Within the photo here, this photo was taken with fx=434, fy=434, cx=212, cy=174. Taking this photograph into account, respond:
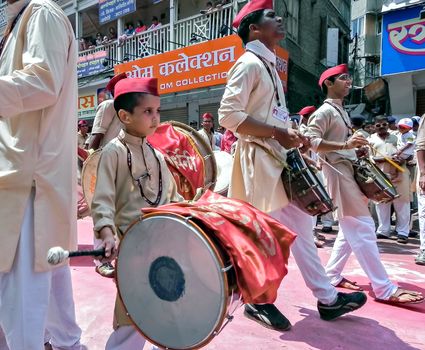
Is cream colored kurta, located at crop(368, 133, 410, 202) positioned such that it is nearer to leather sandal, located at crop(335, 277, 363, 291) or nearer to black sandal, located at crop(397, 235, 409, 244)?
black sandal, located at crop(397, 235, 409, 244)

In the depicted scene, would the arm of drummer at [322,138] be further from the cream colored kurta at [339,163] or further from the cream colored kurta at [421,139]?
the cream colored kurta at [421,139]

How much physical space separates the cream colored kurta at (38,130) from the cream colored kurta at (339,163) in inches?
82.1

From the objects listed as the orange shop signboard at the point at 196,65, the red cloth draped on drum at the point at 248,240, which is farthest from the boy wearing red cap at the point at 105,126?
the orange shop signboard at the point at 196,65

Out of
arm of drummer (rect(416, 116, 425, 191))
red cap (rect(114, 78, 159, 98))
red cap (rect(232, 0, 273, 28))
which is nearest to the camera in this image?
red cap (rect(114, 78, 159, 98))

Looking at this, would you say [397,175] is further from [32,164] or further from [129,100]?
[32,164]

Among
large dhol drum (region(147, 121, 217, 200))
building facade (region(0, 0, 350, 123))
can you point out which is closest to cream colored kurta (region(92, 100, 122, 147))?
large dhol drum (region(147, 121, 217, 200))

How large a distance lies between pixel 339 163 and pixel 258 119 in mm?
1052

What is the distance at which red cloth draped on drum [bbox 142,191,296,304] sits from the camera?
1.44m

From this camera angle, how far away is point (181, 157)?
3076 mm

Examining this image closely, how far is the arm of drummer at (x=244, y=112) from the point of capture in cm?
270

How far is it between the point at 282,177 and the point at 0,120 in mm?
1669

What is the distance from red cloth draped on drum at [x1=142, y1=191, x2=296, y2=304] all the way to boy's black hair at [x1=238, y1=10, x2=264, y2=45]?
169 cm

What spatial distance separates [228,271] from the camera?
4.69ft

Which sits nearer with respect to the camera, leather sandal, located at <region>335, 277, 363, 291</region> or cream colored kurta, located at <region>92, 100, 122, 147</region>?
leather sandal, located at <region>335, 277, 363, 291</region>
